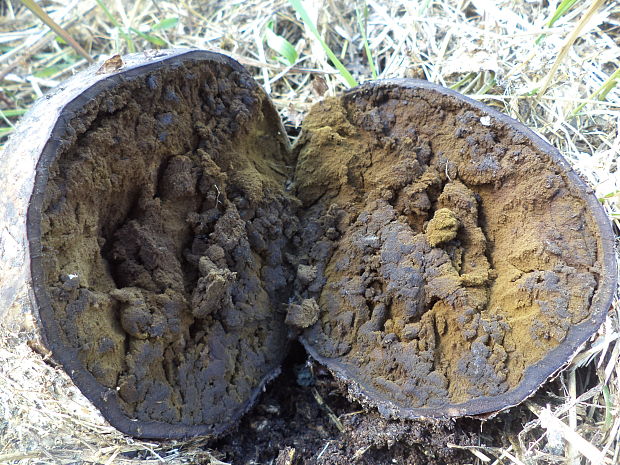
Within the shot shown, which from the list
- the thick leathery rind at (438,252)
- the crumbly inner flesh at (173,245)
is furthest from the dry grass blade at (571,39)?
the crumbly inner flesh at (173,245)

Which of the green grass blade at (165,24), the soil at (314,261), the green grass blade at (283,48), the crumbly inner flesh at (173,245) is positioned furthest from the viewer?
the green grass blade at (165,24)

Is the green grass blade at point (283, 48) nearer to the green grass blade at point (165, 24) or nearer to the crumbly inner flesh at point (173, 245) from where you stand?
the green grass blade at point (165, 24)

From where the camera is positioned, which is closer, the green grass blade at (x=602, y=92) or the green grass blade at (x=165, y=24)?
the green grass blade at (x=602, y=92)

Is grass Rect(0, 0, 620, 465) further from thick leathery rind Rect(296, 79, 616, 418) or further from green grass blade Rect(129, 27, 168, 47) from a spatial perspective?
thick leathery rind Rect(296, 79, 616, 418)

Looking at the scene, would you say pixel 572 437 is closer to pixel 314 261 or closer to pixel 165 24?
pixel 314 261

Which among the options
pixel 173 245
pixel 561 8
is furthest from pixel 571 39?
pixel 173 245

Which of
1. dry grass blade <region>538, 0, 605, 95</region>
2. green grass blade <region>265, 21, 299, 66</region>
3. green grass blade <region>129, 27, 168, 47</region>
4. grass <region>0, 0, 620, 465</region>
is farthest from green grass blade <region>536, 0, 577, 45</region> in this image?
green grass blade <region>129, 27, 168, 47</region>

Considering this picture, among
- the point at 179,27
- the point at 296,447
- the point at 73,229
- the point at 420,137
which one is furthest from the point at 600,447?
the point at 179,27
